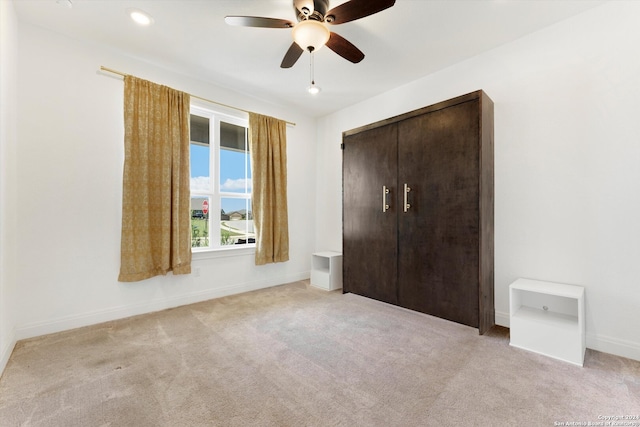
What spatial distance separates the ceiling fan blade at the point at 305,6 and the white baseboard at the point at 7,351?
3.14m

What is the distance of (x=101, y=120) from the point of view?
8.83ft

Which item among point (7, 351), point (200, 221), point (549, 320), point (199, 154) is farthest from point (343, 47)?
point (7, 351)

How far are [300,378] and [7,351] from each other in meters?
2.16

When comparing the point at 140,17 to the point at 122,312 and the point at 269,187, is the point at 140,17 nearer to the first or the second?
the point at 269,187

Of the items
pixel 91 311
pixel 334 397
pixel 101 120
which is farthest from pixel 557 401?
pixel 101 120

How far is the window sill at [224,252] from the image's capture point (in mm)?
3357

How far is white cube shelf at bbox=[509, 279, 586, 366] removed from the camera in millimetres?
1931

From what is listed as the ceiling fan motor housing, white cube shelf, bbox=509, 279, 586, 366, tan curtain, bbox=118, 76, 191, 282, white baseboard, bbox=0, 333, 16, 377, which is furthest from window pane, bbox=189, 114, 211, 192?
white cube shelf, bbox=509, 279, 586, 366

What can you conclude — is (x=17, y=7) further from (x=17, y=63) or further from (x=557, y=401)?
(x=557, y=401)

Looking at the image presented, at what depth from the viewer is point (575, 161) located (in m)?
2.25

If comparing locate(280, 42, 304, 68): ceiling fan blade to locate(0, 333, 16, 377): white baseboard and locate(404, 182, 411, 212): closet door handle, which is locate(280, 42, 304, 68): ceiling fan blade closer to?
locate(404, 182, 411, 212): closet door handle

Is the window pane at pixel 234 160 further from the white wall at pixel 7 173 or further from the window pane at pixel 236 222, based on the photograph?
the white wall at pixel 7 173

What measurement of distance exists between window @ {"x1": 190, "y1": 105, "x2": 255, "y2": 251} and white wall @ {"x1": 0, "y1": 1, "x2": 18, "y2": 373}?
1.49 metres

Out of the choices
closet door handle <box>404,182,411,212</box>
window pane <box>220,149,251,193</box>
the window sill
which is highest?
window pane <box>220,149,251,193</box>
